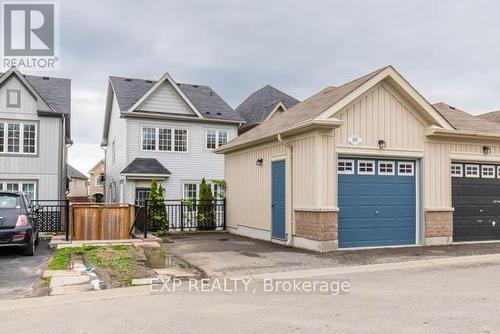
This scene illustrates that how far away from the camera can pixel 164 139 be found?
23.7 metres

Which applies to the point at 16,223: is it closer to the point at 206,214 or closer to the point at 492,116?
the point at 206,214

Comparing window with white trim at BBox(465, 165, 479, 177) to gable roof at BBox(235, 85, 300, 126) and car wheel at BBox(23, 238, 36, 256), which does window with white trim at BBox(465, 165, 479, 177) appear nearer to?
car wheel at BBox(23, 238, 36, 256)

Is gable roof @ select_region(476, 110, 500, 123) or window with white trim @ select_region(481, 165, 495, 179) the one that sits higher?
gable roof @ select_region(476, 110, 500, 123)

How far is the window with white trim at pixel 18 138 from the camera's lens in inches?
800

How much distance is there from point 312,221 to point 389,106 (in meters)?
3.94

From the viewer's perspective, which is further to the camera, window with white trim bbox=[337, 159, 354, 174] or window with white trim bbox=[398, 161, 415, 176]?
window with white trim bbox=[398, 161, 415, 176]

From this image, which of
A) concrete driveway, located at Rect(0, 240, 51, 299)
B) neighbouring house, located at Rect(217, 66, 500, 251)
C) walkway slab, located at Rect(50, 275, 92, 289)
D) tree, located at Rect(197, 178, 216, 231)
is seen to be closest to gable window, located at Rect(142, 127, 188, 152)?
tree, located at Rect(197, 178, 216, 231)

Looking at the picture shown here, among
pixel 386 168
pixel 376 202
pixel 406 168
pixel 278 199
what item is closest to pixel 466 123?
pixel 406 168

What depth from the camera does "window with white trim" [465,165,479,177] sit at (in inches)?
555

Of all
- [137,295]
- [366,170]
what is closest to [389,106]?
[366,170]

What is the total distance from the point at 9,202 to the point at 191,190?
13158 mm

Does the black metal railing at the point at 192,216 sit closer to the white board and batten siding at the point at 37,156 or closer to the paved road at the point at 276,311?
the white board and batten siding at the point at 37,156

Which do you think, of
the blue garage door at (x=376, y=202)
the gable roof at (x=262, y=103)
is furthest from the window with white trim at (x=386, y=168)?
the gable roof at (x=262, y=103)

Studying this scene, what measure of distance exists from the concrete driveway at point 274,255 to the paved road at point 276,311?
6.88ft
